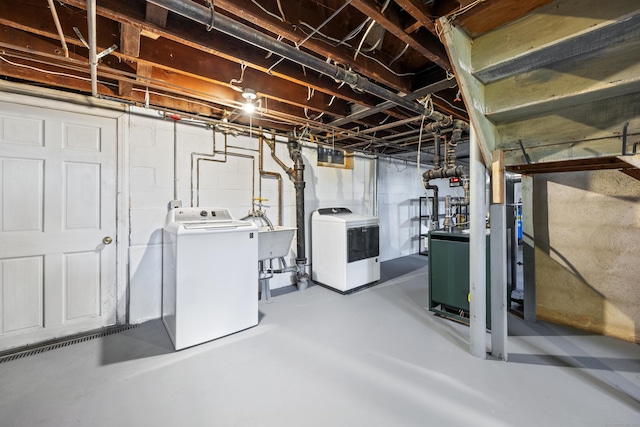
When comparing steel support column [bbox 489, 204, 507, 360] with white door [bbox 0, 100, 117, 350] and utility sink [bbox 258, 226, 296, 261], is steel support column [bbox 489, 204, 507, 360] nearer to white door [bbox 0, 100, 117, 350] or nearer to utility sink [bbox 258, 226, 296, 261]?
utility sink [bbox 258, 226, 296, 261]

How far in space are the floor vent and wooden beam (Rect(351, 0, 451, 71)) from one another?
3388mm

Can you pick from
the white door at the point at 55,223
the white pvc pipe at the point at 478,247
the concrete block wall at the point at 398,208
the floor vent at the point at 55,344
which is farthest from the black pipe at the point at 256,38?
the concrete block wall at the point at 398,208

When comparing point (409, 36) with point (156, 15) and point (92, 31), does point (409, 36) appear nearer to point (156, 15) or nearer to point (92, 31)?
point (156, 15)

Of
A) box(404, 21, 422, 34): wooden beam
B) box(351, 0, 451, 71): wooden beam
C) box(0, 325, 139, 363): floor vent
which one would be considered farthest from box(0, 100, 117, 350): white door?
box(404, 21, 422, 34): wooden beam

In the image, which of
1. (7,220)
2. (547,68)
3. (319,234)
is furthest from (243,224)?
(547,68)

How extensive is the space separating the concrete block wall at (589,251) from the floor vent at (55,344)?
4.36 meters

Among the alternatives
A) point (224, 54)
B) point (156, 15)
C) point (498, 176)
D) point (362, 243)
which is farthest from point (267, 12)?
point (362, 243)

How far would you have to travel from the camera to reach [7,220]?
2.21m

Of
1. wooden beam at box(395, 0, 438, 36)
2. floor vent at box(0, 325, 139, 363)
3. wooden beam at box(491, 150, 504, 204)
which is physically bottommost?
floor vent at box(0, 325, 139, 363)

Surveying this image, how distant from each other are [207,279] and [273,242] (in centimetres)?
93

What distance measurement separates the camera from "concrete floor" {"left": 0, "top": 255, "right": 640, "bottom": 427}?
1.52m

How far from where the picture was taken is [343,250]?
3.53 meters

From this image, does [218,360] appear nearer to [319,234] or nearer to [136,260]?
[136,260]

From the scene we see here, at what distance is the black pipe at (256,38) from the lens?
1.29 metres
